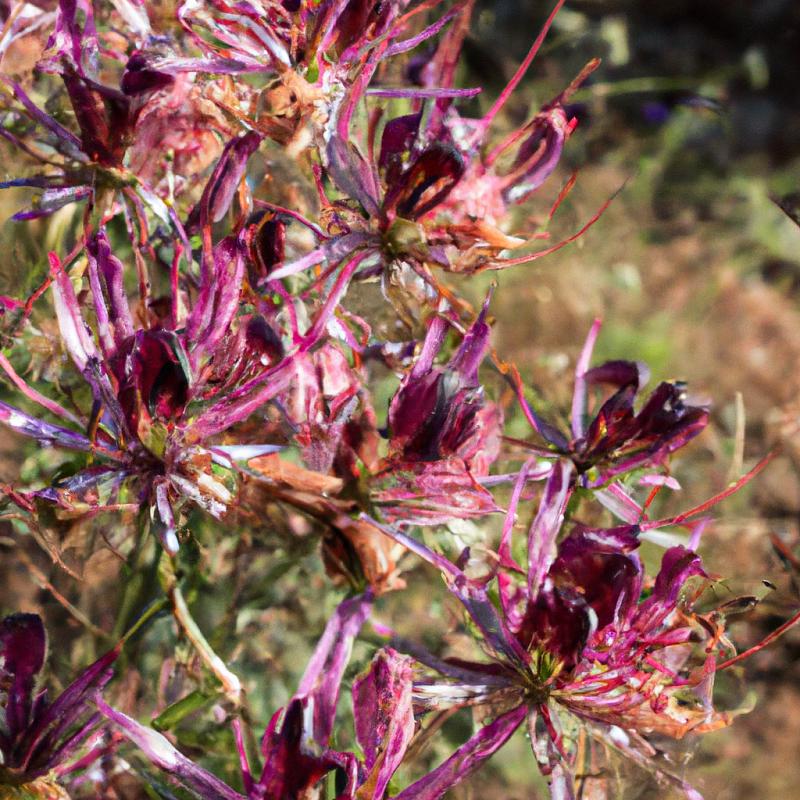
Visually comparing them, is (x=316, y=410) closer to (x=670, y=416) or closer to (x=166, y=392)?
(x=166, y=392)

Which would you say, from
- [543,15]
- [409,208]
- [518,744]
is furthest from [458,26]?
[543,15]

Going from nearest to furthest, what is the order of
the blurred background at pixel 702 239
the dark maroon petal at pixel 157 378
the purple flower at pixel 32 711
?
the dark maroon petal at pixel 157 378 → the purple flower at pixel 32 711 → the blurred background at pixel 702 239

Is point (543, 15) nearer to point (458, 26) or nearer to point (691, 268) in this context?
point (691, 268)

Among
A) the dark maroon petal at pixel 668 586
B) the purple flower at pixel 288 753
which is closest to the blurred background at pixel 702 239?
the dark maroon petal at pixel 668 586

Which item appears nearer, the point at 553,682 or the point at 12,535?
the point at 553,682

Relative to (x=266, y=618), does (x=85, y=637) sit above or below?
above

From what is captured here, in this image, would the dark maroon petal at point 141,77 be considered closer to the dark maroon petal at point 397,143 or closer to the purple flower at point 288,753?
the dark maroon petal at point 397,143

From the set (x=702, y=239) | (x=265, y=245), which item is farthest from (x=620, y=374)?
(x=702, y=239)
